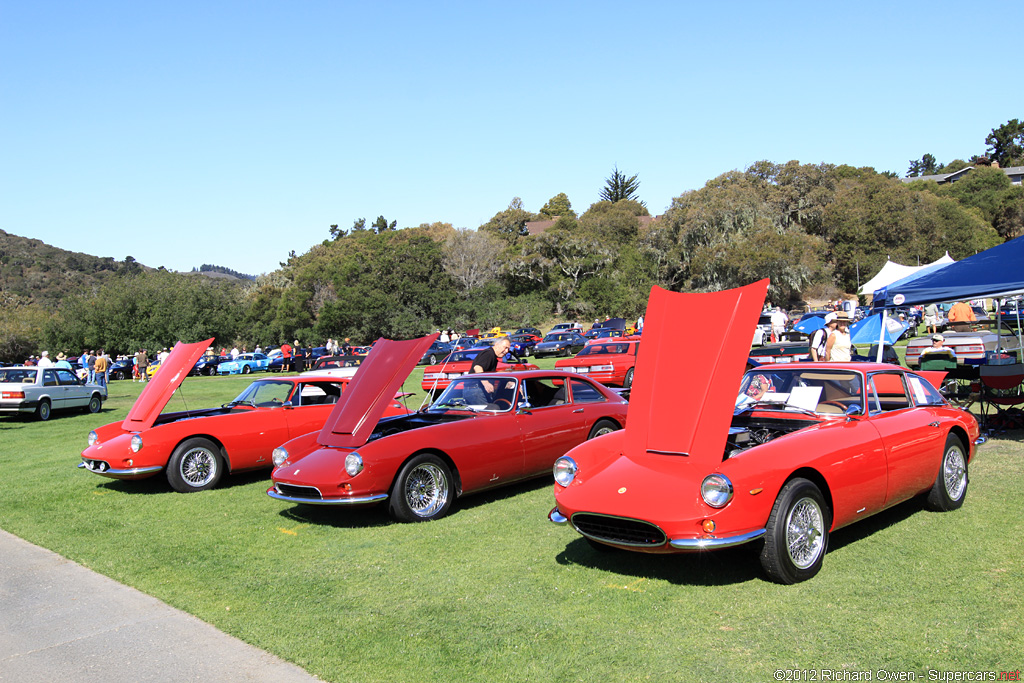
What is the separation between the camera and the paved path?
13.2 feet

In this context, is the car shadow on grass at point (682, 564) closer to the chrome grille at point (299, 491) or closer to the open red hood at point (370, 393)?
the chrome grille at point (299, 491)

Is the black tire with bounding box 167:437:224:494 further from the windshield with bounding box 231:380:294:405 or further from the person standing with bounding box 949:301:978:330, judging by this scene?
the person standing with bounding box 949:301:978:330

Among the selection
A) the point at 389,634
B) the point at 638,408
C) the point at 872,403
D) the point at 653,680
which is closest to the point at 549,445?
the point at 638,408

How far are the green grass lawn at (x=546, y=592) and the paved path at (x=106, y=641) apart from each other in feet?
0.48

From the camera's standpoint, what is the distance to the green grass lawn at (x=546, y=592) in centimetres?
385

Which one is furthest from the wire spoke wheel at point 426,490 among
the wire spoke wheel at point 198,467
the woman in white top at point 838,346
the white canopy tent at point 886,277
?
the white canopy tent at point 886,277

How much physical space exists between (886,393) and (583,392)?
11.8 feet

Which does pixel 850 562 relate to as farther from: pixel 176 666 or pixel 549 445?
pixel 176 666

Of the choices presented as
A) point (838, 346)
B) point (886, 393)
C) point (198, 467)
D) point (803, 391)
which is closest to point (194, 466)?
point (198, 467)

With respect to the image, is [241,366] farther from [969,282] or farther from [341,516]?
[969,282]

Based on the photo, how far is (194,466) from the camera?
899 centimetres

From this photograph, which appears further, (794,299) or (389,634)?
(794,299)

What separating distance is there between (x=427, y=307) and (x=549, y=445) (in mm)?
55214

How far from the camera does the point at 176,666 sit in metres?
4.09
